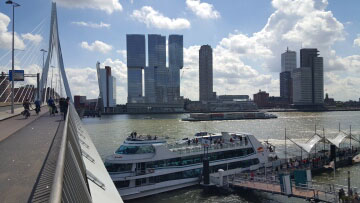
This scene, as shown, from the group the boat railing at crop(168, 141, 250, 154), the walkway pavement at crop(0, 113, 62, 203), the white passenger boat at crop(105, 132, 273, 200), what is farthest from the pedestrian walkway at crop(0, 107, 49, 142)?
the boat railing at crop(168, 141, 250, 154)

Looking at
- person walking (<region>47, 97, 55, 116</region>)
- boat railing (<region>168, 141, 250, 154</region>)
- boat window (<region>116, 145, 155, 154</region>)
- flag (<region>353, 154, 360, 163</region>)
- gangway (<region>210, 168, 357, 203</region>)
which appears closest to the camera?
gangway (<region>210, 168, 357, 203</region>)

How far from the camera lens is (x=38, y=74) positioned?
44.8 meters

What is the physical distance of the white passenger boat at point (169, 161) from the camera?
2119cm

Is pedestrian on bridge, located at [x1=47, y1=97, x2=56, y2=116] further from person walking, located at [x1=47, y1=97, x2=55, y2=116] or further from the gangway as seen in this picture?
the gangway

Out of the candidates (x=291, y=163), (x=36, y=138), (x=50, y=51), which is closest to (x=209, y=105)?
(x=50, y=51)

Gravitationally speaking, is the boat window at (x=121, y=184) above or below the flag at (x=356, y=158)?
above

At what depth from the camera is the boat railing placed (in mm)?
24139

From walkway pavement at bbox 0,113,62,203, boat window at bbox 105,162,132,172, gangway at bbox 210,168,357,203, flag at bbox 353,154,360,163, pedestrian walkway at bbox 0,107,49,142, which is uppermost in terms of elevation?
pedestrian walkway at bbox 0,107,49,142

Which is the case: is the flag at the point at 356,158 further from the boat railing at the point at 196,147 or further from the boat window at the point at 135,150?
the boat window at the point at 135,150

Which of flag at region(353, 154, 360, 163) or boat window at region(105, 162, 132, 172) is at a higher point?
boat window at region(105, 162, 132, 172)

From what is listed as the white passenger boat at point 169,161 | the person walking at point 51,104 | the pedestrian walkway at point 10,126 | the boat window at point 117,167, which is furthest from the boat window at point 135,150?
the pedestrian walkway at point 10,126

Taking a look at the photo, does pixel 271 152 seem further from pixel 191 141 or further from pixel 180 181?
pixel 180 181

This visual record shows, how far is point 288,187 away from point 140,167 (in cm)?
990

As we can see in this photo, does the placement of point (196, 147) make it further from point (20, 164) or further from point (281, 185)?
point (20, 164)
